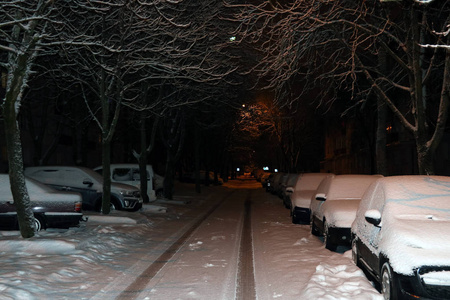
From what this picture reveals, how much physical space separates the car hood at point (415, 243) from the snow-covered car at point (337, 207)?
3332mm

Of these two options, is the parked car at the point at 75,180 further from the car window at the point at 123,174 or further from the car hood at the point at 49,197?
the car hood at the point at 49,197

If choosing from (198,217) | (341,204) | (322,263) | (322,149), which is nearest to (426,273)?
(322,263)

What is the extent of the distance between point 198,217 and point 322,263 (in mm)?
10208

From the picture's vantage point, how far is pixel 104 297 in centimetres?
640

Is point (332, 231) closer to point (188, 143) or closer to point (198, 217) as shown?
point (198, 217)

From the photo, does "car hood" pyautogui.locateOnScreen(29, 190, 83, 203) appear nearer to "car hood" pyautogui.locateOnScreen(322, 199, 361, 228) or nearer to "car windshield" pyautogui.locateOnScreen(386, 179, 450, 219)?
"car hood" pyautogui.locateOnScreen(322, 199, 361, 228)

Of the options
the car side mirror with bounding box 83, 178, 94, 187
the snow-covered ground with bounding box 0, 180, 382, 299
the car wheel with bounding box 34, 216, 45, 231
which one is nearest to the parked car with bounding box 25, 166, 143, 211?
the car side mirror with bounding box 83, 178, 94, 187

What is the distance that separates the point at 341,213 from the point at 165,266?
154 inches

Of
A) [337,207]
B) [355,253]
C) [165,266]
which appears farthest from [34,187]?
[355,253]

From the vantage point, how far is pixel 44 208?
38.7 feet

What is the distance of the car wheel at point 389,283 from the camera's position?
5418 millimetres

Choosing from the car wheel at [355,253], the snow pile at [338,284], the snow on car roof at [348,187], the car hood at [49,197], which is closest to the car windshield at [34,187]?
the car hood at [49,197]

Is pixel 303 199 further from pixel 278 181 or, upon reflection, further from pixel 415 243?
pixel 278 181

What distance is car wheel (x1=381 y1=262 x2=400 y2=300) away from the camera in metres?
5.42
